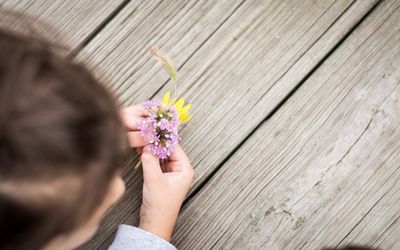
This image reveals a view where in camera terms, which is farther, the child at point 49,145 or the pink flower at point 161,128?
the pink flower at point 161,128

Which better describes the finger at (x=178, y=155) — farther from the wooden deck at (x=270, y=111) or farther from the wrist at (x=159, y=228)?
the wrist at (x=159, y=228)

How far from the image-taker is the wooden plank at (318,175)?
131cm

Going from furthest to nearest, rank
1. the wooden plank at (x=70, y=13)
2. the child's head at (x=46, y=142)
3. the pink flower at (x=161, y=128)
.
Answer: the wooden plank at (x=70, y=13), the pink flower at (x=161, y=128), the child's head at (x=46, y=142)

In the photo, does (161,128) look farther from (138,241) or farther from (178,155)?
(138,241)

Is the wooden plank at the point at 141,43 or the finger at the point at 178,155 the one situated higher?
the wooden plank at the point at 141,43

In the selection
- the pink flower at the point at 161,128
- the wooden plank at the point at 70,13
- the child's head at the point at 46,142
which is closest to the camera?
the child's head at the point at 46,142

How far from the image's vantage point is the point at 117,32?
1.31 m

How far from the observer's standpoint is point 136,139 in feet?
4.02

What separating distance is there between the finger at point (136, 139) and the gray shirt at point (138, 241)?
228 millimetres

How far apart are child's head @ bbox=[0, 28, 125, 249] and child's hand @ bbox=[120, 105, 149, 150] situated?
41 cm

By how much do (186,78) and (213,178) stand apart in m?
0.30

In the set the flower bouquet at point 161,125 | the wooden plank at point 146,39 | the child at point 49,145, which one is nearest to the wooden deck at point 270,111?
the wooden plank at point 146,39

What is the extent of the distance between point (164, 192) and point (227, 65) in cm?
40

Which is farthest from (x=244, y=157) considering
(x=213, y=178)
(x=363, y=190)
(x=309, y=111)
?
(x=363, y=190)
